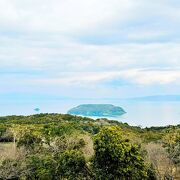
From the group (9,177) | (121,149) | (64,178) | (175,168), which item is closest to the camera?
(121,149)

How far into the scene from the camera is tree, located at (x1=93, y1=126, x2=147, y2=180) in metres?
21.7

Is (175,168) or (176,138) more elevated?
(176,138)

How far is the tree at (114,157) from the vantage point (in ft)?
71.2

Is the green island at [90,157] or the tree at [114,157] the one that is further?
the green island at [90,157]

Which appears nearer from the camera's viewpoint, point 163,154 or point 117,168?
point 117,168

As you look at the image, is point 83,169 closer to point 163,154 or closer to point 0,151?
point 163,154

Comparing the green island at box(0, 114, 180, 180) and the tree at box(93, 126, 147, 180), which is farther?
the green island at box(0, 114, 180, 180)

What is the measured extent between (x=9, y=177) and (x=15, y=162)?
1571 millimetres

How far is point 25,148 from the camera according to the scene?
3309cm

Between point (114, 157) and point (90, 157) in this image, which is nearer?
point (114, 157)

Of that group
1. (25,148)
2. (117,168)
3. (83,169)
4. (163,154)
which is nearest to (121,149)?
(117,168)

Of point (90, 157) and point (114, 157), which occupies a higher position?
point (114, 157)

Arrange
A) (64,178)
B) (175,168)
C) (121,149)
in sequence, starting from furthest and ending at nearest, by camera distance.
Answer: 1. (175,168)
2. (64,178)
3. (121,149)

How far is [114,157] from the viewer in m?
21.7
